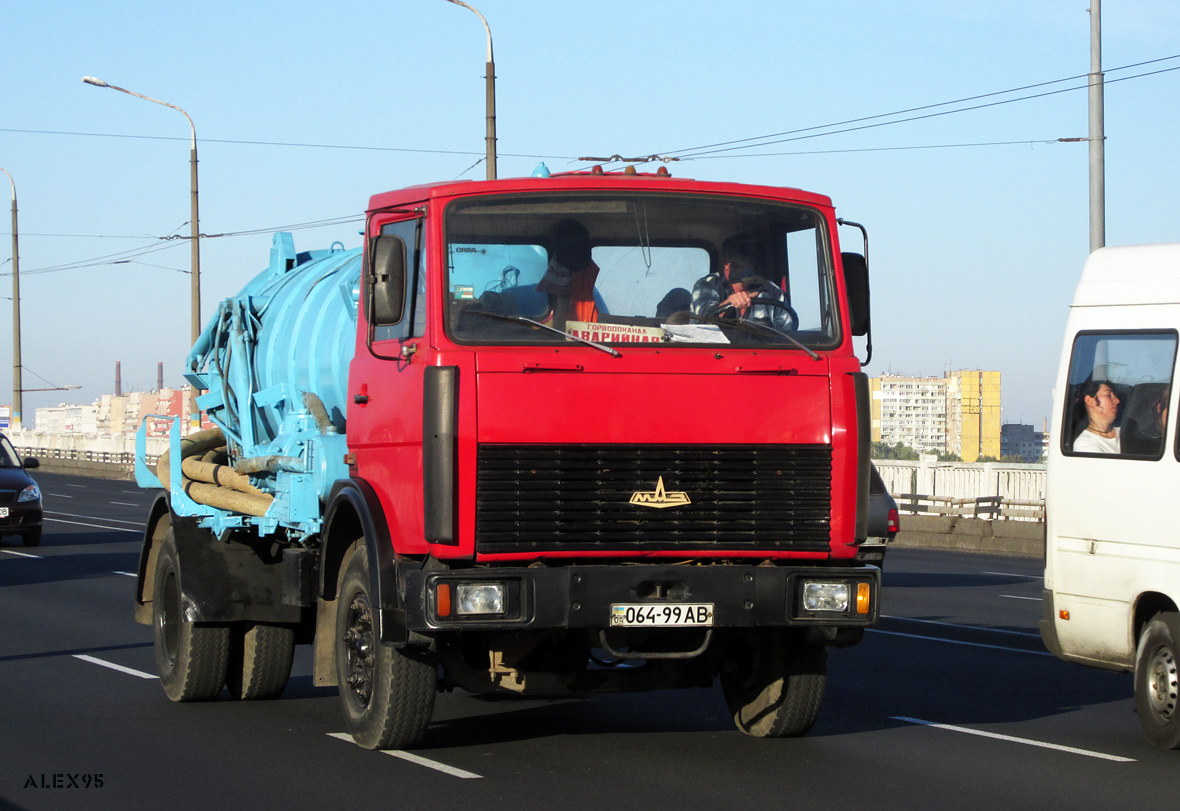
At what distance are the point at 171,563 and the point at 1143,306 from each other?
6068mm

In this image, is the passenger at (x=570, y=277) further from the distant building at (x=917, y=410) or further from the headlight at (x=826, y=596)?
the distant building at (x=917, y=410)

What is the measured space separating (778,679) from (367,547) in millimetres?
2267

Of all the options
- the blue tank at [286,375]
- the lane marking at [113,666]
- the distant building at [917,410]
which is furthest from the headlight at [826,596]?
the distant building at [917,410]

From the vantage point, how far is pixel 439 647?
741cm

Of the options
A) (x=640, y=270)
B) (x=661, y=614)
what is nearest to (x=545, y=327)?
(x=640, y=270)

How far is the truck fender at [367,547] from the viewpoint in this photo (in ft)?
23.5

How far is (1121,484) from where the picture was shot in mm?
8664

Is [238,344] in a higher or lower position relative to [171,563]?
higher

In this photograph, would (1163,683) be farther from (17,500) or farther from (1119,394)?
(17,500)

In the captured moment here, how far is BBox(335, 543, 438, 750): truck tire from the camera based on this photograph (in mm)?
7516

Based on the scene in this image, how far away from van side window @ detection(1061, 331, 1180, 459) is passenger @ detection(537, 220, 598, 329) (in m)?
3.23

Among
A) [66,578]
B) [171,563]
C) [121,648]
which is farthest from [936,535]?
[171,563]

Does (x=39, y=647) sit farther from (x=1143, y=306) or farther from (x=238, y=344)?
(x=1143, y=306)

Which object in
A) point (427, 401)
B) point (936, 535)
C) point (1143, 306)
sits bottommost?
point (936, 535)
